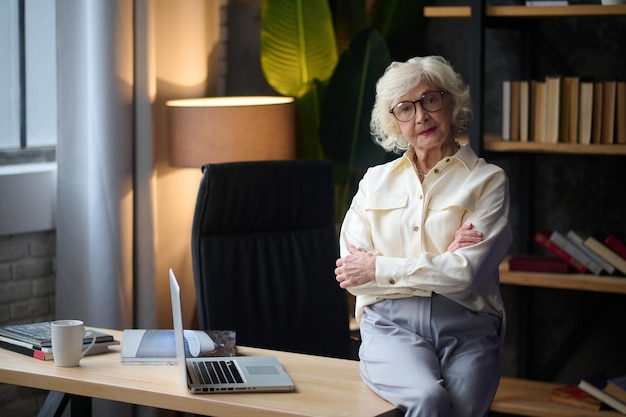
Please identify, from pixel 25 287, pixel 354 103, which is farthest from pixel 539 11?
pixel 25 287

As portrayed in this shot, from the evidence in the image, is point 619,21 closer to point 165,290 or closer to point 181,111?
point 181,111

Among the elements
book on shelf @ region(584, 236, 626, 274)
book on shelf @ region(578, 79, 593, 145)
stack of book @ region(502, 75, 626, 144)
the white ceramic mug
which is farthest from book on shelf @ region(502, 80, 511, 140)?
the white ceramic mug

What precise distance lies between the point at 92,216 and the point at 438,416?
1769 mm

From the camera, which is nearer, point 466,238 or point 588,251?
point 466,238

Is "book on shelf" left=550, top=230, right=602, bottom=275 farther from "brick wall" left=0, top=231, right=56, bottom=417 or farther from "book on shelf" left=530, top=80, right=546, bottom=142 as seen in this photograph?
"brick wall" left=0, top=231, right=56, bottom=417

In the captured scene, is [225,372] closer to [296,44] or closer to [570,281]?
[570,281]

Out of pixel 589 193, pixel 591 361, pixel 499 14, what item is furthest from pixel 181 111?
pixel 591 361

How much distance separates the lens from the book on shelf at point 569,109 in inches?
Result: 131

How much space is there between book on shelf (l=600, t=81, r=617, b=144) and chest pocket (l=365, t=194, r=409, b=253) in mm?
1263

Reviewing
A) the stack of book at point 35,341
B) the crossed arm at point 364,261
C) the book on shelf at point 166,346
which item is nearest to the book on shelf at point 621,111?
the crossed arm at point 364,261

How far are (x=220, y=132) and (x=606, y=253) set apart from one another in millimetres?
1467

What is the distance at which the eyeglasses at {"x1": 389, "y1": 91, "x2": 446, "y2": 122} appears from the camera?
2398mm

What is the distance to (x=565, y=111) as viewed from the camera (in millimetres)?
3367

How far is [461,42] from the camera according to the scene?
3.89 meters
